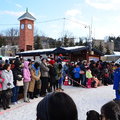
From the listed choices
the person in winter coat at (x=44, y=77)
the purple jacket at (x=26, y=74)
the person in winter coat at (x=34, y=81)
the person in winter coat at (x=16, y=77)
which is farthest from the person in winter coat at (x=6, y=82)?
the person in winter coat at (x=44, y=77)

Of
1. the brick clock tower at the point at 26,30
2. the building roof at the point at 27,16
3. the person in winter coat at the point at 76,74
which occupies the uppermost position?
the building roof at the point at 27,16

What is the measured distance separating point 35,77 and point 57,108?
24.1 feet

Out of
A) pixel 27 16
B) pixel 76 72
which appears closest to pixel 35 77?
pixel 76 72

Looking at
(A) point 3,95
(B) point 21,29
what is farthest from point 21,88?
(B) point 21,29

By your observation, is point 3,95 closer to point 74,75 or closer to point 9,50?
point 74,75

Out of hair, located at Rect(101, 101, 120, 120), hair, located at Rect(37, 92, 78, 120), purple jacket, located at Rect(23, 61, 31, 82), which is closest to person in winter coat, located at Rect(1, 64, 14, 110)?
purple jacket, located at Rect(23, 61, 31, 82)

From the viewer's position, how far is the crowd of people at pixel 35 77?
719 cm

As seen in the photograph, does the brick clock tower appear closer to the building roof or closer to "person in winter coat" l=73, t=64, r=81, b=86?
the building roof

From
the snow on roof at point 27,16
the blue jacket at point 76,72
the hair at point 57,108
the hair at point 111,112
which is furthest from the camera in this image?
the snow on roof at point 27,16

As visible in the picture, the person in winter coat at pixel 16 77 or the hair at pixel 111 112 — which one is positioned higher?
the hair at pixel 111 112

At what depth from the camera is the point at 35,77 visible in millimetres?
8695

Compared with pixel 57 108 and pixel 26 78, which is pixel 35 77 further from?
pixel 57 108

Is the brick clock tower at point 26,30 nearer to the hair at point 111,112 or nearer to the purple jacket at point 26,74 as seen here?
the purple jacket at point 26,74

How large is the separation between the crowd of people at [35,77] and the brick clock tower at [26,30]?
30.7 meters
